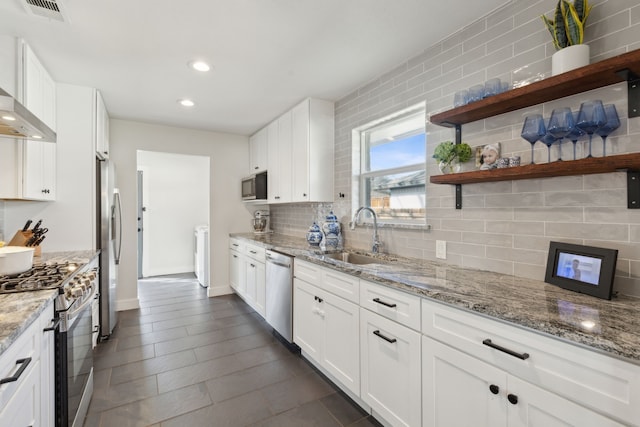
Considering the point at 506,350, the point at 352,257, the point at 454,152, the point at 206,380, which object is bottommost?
the point at 206,380

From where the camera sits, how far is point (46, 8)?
1697 millimetres

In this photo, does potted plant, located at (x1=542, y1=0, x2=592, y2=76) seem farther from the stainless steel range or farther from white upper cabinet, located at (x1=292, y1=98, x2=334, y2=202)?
the stainless steel range

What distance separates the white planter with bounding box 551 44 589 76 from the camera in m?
1.34

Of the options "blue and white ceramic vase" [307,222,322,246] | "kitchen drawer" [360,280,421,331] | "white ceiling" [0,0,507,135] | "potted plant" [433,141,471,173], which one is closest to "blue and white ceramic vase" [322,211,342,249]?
"blue and white ceramic vase" [307,222,322,246]

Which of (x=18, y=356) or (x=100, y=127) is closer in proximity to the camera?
(x=18, y=356)

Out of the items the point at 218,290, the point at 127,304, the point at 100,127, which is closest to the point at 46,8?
the point at 100,127

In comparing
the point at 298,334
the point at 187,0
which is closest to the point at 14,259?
the point at 187,0

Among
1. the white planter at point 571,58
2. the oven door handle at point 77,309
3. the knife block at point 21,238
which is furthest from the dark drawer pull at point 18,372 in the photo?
the white planter at point 571,58

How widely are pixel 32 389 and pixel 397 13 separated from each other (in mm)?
2478

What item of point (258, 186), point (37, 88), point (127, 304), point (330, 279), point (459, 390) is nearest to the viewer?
point (459, 390)

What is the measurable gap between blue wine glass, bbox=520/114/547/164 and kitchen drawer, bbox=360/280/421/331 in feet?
3.11

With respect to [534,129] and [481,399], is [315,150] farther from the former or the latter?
[481,399]

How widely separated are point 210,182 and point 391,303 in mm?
3518

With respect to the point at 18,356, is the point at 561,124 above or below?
above
